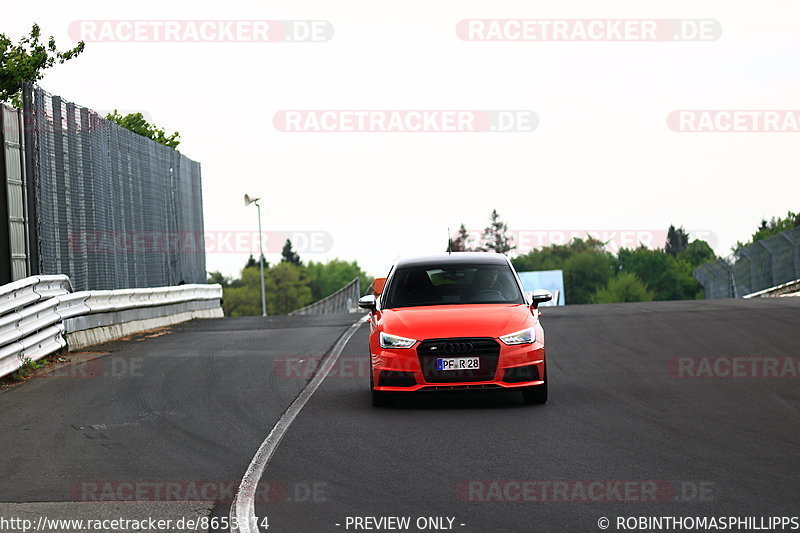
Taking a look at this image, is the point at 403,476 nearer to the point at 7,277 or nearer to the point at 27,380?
the point at 27,380

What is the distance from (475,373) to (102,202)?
440 inches

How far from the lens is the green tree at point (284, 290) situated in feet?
607

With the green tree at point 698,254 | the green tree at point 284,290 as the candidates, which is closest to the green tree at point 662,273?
the green tree at point 698,254

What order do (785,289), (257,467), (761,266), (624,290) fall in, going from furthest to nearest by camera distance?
(624,290)
(761,266)
(785,289)
(257,467)

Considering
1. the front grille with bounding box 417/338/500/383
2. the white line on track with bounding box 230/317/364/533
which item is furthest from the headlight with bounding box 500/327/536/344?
the white line on track with bounding box 230/317/364/533

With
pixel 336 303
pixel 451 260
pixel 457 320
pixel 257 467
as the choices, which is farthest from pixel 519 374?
pixel 336 303

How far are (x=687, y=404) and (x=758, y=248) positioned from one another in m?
27.3

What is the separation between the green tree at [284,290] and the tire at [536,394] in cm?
17399

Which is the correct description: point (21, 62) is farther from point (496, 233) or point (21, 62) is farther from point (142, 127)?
point (496, 233)

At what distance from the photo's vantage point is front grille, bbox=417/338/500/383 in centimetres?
1028

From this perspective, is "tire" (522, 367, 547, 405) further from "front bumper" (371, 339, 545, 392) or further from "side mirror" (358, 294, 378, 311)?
"side mirror" (358, 294, 378, 311)

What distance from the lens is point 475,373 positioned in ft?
33.7

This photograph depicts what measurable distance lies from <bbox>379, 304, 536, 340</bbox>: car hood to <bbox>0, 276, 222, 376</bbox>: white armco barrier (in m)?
5.13

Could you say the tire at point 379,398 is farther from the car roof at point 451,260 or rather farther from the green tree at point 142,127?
the green tree at point 142,127
